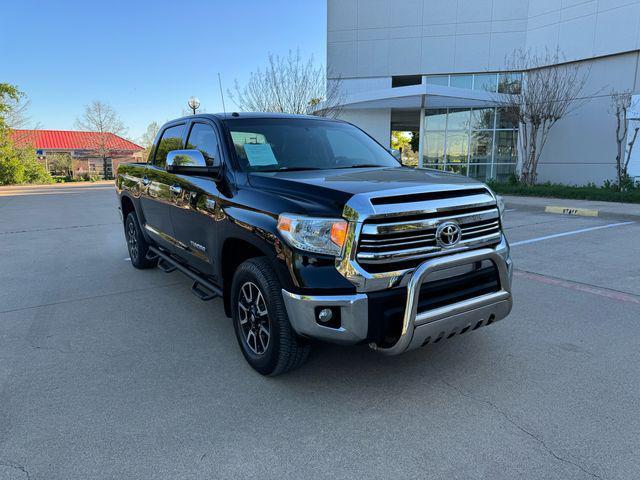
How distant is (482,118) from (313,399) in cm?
2142

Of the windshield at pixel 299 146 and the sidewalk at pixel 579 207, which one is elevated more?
the windshield at pixel 299 146

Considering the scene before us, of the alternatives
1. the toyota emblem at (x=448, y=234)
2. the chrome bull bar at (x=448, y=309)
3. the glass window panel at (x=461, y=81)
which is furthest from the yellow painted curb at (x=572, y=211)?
the glass window panel at (x=461, y=81)

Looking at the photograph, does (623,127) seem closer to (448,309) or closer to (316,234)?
(448,309)

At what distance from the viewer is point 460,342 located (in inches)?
149

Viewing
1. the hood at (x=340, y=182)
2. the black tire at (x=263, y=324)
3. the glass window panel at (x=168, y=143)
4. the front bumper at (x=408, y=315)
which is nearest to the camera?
the front bumper at (x=408, y=315)

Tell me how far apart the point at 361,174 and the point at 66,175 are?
43.1 m

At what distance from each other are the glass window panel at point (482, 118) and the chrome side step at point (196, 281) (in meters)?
19.8

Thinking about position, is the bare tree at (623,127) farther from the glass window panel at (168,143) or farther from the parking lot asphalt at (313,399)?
the glass window panel at (168,143)

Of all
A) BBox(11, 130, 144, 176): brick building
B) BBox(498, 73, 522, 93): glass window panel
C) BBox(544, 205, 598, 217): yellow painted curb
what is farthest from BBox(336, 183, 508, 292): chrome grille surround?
BBox(11, 130, 144, 176): brick building

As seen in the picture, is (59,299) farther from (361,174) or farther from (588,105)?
(588,105)

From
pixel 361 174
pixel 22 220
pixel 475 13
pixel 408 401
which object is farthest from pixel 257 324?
pixel 475 13

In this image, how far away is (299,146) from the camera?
405 cm

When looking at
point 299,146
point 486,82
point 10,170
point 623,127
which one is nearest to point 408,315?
point 299,146

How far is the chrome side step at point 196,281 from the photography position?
396 cm
